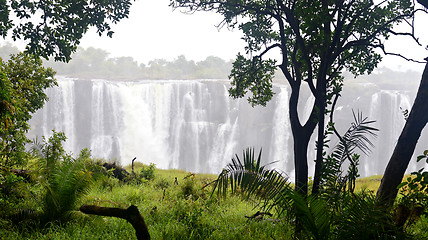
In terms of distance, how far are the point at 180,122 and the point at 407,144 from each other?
35.4 m

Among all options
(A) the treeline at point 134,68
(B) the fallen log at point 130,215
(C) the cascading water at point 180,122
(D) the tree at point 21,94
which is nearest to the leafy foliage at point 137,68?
(A) the treeline at point 134,68

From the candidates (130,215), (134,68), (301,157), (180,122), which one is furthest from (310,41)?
(134,68)

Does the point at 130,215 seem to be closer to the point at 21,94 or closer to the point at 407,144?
the point at 407,144

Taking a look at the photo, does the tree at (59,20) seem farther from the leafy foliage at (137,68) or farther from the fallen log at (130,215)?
the leafy foliage at (137,68)

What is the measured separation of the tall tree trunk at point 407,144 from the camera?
439 cm

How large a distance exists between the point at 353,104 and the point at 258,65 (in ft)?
117

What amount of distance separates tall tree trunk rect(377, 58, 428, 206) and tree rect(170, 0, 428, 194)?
3.36ft

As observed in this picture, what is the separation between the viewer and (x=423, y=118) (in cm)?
439

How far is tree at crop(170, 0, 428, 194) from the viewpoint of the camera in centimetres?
489

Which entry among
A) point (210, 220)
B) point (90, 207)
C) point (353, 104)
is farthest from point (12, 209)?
point (353, 104)

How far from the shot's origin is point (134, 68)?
57.7m

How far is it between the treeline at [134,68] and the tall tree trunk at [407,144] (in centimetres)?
4846

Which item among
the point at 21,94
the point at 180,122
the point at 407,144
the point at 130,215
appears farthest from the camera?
the point at 180,122

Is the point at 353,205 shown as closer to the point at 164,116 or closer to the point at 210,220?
the point at 210,220
